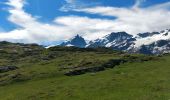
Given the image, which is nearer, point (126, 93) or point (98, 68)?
point (126, 93)

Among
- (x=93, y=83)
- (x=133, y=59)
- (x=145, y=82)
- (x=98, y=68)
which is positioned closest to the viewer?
(x=145, y=82)

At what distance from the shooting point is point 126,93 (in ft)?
237

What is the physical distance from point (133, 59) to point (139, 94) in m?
89.5

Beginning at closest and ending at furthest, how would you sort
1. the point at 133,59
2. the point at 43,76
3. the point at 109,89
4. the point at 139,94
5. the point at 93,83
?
the point at 139,94, the point at 109,89, the point at 93,83, the point at 43,76, the point at 133,59

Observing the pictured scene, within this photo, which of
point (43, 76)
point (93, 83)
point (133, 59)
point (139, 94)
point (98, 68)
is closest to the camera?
point (139, 94)

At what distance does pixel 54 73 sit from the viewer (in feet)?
418

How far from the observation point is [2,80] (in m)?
125

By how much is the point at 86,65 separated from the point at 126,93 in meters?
72.1

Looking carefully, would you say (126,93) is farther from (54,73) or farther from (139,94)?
(54,73)

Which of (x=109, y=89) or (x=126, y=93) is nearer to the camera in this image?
(x=126, y=93)

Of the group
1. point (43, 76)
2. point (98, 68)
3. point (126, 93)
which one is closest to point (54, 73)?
point (43, 76)

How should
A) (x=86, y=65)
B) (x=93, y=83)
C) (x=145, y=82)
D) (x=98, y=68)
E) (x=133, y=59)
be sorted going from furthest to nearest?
1. (x=133, y=59)
2. (x=86, y=65)
3. (x=98, y=68)
4. (x=93, y=83)
5. (x=145, y=82)

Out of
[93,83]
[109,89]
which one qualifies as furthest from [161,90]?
[93,83]

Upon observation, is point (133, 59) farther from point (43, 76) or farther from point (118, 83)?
point (118, 83)
